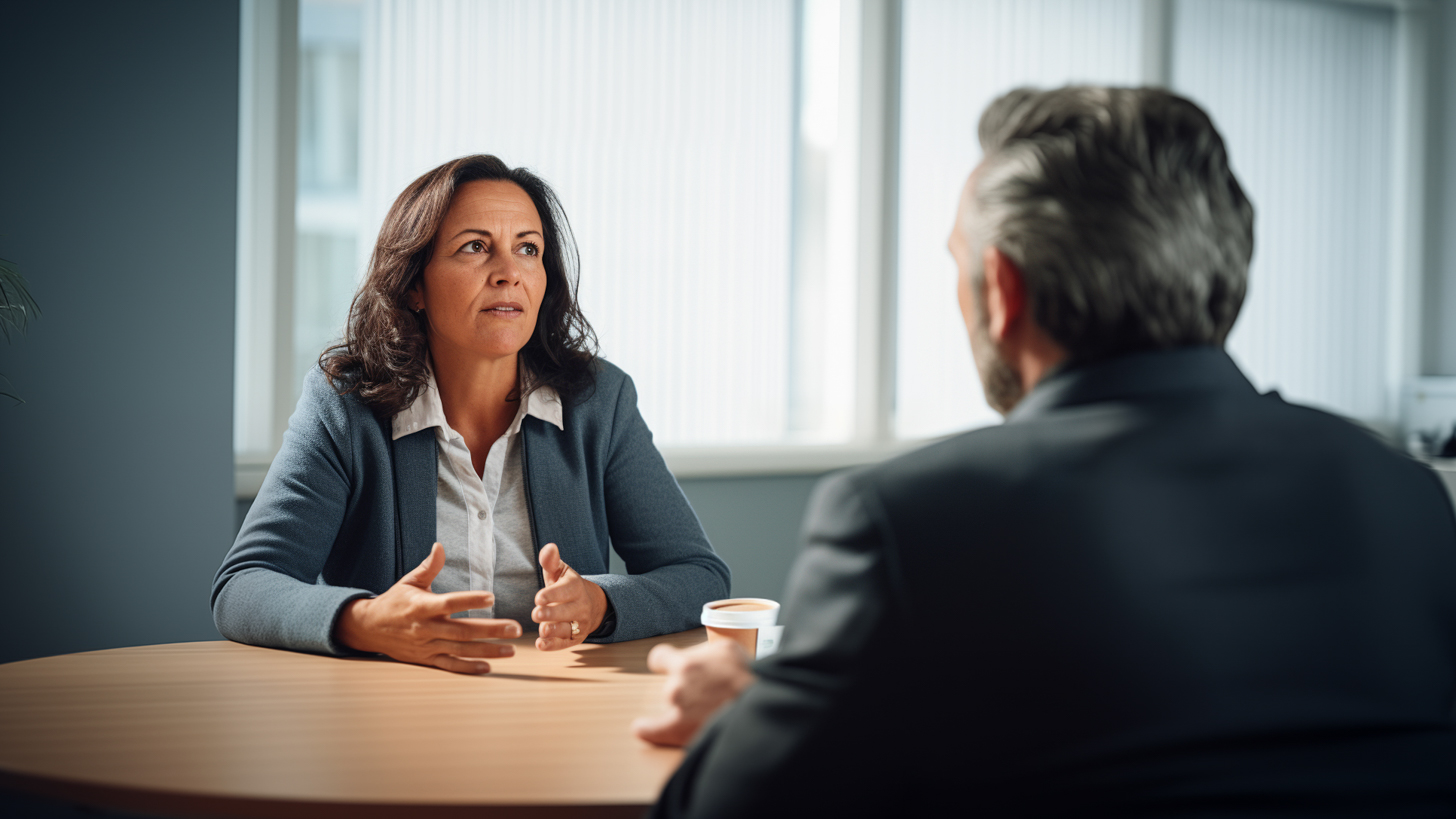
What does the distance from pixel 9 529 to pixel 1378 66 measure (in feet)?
17.2

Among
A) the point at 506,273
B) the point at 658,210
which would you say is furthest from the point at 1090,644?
the point at 658,210

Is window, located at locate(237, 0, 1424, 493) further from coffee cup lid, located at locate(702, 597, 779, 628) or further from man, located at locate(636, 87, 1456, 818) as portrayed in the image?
man, located at locate(636, 87, 1456, 818)

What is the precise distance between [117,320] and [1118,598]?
2.34 metres

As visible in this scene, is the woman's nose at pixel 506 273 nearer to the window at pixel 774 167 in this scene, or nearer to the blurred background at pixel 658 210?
the blurred background at pixel 658 210

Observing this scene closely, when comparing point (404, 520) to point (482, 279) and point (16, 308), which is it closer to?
point (482, 279)

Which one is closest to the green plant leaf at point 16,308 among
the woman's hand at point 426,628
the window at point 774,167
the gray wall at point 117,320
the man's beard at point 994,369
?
the gray wall at point 117,320

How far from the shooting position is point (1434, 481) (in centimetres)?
86

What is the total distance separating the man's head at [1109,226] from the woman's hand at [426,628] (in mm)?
726

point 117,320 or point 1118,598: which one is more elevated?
point 117,320

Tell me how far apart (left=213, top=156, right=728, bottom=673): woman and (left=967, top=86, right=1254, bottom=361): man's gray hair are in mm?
813

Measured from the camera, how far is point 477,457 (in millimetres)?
1801

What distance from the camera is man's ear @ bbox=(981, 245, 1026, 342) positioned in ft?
2.78

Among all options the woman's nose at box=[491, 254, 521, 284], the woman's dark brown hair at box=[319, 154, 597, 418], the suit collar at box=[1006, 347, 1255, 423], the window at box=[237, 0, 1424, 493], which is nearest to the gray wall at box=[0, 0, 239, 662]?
the window at box=[237, 0, 1424, 493]

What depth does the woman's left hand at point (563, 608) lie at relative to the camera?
1387mm
